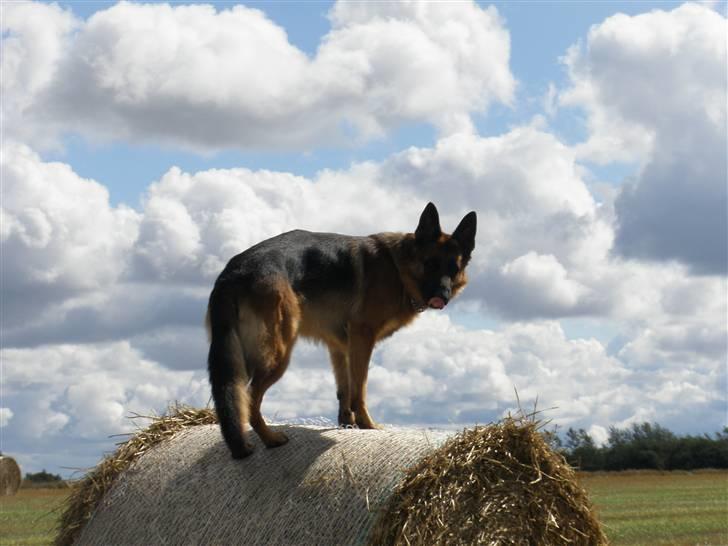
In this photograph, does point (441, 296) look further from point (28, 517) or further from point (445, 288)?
point (28, 517)

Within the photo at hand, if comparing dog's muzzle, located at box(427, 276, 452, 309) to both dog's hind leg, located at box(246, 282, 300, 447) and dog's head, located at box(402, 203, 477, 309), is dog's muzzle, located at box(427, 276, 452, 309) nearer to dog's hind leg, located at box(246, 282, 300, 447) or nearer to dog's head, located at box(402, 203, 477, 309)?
dog's head, located at box(402, 203, 477, 309)

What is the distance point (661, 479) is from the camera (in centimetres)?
2409

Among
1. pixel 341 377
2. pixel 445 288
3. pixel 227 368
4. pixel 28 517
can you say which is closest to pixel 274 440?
pixel 227 368

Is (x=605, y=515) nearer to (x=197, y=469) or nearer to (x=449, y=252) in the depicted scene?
(x=449, y=252)

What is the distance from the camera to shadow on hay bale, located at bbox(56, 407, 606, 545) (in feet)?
18.0

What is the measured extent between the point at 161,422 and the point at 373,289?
A: 6.40 feet

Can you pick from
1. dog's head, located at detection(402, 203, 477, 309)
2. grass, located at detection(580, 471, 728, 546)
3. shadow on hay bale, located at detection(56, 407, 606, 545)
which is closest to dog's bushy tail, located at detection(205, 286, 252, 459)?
shadow on hay bale, located at detection(56, 407, 606, 545)

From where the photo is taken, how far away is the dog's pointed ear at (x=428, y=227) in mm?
7152

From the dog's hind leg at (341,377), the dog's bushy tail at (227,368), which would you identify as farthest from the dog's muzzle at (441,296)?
the dog's bushy tail at (227,368)

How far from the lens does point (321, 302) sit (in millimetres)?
6758

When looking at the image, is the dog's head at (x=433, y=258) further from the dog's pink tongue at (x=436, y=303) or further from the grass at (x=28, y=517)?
the grass at (x=28, y=517)

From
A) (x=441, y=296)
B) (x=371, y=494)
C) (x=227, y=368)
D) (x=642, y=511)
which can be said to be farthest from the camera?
(x=642, y=511)

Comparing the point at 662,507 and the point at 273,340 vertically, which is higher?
the point at 273,340

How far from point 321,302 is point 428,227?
105 cm
